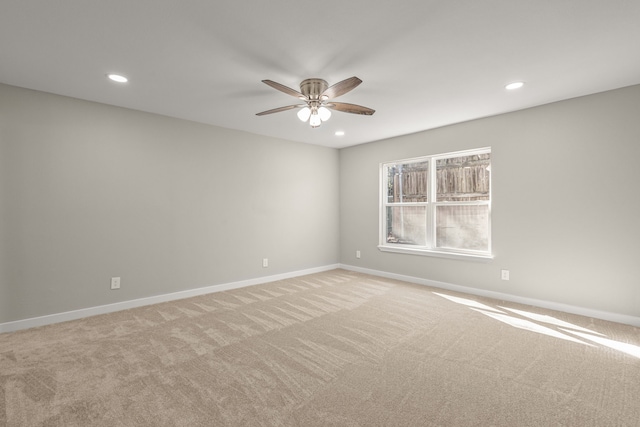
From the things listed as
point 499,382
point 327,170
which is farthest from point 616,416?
point 327,170

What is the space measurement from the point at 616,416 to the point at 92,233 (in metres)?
4.68

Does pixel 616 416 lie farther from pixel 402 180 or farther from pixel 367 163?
pixel 367 163

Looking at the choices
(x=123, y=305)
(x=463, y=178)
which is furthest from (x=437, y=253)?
(x=123, y=305)

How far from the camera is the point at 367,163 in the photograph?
540 centimetres

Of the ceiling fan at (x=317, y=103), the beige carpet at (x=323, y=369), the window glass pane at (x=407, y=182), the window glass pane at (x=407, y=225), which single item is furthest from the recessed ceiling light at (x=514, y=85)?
A: the beige carpet at (x=323, y=369)

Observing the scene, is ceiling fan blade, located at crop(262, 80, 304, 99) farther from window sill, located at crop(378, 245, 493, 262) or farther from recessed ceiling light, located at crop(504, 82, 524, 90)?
window sill, located at crop(378, 245, 493, 262)

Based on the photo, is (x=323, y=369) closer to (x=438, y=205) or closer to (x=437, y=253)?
(x=437, y=253)

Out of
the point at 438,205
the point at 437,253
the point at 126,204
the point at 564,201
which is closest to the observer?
the point at 564,201

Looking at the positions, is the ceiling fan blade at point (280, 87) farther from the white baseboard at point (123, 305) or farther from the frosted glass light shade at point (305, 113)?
the white baseboard at point (123, 305)

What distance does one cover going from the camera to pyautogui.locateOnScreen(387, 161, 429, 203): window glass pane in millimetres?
4770

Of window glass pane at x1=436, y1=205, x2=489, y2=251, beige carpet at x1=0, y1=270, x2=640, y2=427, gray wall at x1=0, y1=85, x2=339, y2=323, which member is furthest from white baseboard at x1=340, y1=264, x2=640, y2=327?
gray wall at x1=0, y1=85, x2=339, y2=323

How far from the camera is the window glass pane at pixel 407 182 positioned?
477 cm

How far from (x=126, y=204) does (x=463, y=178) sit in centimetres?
462

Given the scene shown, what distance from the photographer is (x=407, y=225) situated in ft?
16.3
